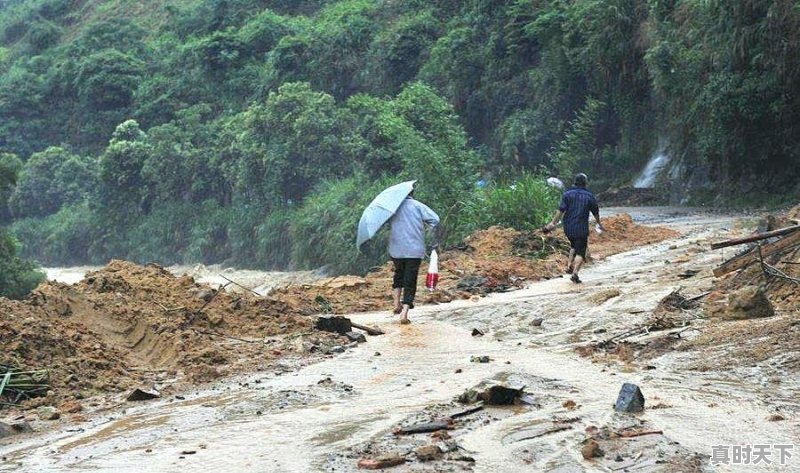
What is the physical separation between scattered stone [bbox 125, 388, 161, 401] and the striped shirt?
8085 millimetres

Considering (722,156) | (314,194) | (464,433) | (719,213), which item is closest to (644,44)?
(722,156)

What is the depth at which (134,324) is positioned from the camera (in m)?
12.6

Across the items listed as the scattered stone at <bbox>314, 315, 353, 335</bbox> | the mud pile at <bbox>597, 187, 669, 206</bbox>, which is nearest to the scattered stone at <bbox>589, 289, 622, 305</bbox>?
the scattered stone at <bbox>314, 315, 353, 335</bbox>

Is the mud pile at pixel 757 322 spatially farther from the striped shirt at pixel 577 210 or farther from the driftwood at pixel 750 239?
the striped shirt at pixel 577 210

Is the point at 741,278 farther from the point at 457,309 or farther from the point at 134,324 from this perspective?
the point at 134,324

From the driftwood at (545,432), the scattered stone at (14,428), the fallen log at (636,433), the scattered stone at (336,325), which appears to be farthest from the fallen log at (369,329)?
the fallen log at (636,433)

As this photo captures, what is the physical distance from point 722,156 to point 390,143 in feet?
39.5

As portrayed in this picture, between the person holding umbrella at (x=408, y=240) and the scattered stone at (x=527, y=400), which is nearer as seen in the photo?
the scattered stone at (x=527, y=400)

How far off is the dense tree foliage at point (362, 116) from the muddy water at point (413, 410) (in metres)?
12.5

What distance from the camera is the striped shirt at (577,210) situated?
16125 mm

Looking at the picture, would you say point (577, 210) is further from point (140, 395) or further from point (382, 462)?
point (382, 462)

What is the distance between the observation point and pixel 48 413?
893cm

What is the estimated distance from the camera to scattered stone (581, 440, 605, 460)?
21.8 ft

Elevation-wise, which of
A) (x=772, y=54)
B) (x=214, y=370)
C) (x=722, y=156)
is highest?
(x=772, y=54)
